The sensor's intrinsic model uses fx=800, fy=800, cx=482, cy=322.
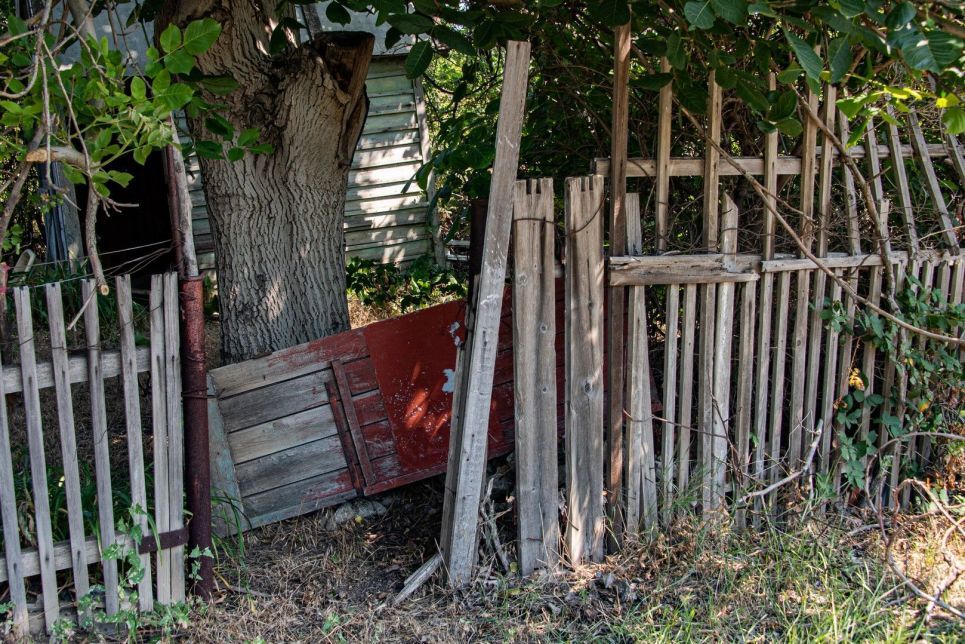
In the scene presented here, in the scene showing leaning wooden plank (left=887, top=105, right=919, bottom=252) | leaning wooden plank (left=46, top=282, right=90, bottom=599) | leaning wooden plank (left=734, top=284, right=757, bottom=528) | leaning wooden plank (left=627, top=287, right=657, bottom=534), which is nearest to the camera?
leaning wooden plank (left=46, top=282, right=90, bottom=599)

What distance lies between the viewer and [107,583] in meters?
3.11

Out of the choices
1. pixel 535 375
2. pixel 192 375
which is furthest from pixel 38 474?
pixel 535 375

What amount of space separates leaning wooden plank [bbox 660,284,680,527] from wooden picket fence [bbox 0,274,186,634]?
2.04 m

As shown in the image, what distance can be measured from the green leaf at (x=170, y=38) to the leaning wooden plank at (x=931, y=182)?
3.27 m

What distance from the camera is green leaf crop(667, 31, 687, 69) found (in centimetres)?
300

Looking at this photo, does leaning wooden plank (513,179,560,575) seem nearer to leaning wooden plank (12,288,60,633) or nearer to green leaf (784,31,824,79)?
green leaf (784,31,824,79)

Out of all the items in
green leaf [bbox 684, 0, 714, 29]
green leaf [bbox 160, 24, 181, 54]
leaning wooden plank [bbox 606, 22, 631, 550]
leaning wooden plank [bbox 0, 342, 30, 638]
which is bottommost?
leaning wooden plank [bbox 0, 342, 30, 638]

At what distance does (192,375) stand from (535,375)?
1.40m

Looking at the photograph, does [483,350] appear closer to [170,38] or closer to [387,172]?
[170,38]

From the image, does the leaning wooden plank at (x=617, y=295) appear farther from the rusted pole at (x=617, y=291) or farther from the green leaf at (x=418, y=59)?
the green leaf at (x=418, y=59)

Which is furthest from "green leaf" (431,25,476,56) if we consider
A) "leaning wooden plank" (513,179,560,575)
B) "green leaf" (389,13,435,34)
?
"leaning wooden plank" (513,179,560,575)

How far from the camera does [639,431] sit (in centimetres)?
352

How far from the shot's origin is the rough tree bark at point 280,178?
392cm

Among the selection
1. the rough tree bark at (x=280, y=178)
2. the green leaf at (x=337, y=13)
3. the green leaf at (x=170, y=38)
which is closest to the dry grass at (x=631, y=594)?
the rough tree bark at (x=280, y=178)
